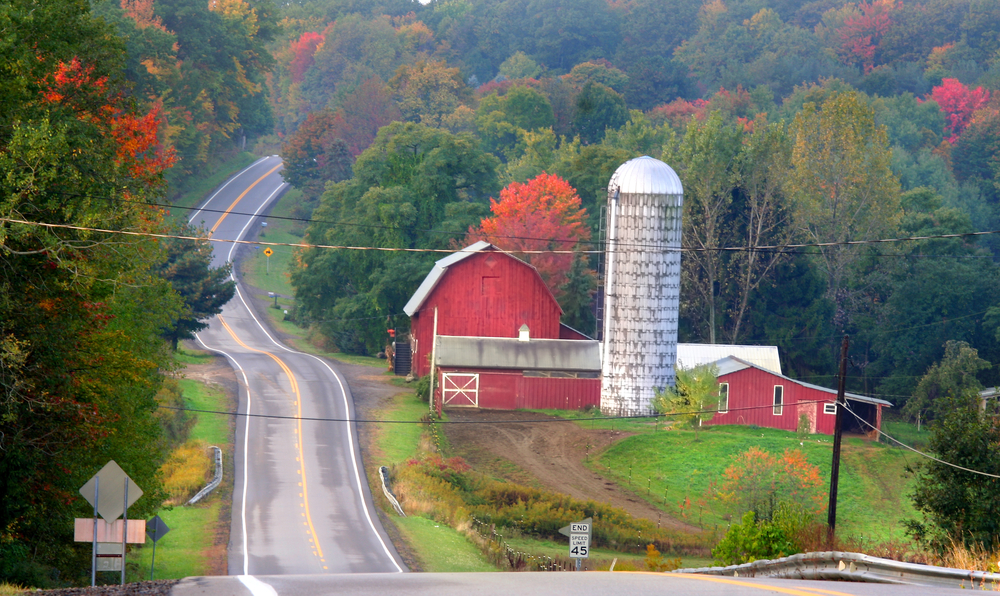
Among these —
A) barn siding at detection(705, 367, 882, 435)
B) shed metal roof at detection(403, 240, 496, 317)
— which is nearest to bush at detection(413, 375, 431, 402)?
shed metal roof at detection(403, 240, 496, 317)

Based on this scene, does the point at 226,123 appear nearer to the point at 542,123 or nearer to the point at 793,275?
the point at 542,123

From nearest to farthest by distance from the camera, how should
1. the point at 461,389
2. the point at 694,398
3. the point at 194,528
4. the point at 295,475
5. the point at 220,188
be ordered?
the point at 194,528, the point at 295,475, the point at 694,398, the point at 461,389, the point at 220,188

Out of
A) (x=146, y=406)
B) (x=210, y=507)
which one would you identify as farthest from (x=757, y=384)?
(x=146, y=406)

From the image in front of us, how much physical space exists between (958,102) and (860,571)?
116 meters

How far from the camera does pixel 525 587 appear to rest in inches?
559

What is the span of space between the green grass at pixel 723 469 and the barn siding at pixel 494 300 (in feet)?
40.3

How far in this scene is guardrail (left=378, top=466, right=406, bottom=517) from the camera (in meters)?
40.3

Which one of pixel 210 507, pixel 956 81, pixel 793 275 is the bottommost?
pixel 210 507


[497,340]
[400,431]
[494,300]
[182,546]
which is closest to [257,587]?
[182,546]

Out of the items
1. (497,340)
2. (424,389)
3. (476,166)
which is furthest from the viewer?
(476,166)

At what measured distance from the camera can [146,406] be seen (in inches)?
1272

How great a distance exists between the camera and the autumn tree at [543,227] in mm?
71625

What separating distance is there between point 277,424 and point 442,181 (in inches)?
1143

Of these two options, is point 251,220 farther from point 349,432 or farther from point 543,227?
point 349,432
